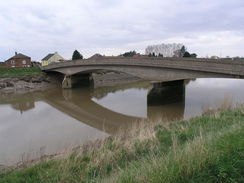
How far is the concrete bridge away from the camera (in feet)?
44.0

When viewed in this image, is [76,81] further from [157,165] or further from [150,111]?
[157,165]

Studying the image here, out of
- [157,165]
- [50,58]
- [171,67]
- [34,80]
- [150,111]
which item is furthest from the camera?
[50,58]

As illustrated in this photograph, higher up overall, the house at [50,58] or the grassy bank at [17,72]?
the house at [50,58]

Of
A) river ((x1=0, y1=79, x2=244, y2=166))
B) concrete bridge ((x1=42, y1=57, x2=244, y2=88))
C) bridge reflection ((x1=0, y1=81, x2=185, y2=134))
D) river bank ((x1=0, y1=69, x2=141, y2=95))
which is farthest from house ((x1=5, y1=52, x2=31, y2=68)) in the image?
bridge reflection ((x1=0, y1=81, x2=185, y2=134))

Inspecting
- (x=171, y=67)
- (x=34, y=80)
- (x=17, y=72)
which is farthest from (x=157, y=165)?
(x=17, y=72)

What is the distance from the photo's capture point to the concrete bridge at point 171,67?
1342 cm

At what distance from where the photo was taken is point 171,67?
16547mm

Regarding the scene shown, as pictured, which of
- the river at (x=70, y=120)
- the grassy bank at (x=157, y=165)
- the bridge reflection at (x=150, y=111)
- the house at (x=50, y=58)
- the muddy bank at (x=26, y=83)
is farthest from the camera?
the house at (x=50, y=58)

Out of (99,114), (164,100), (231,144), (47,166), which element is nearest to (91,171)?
(47,166)

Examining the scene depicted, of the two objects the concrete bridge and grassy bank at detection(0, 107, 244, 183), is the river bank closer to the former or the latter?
the concrete bridge

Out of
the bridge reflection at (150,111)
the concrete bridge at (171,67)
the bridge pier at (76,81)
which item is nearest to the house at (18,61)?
the bridge pier at (76,81)

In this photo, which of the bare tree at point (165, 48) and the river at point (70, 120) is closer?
the river at point (70, 120)

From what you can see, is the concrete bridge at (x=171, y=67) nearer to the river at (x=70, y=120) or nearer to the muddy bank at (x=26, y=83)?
the river at (x=70, y=120)

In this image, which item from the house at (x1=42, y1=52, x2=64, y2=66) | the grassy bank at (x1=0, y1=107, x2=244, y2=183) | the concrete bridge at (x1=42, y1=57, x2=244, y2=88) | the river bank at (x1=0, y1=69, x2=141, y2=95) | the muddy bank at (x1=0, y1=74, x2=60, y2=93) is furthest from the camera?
the house at (x1=42, y1=52, x2=64, y2=66)
